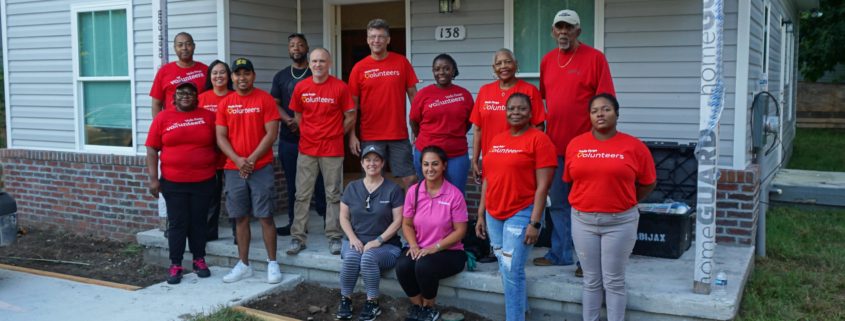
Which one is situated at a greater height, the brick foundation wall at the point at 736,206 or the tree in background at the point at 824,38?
the tree in background at the point at 824,38

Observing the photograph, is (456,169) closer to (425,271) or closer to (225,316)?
(425,271)

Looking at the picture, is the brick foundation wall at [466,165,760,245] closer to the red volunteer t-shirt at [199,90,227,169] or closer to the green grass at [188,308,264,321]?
the green grass at [188,308,264,321]

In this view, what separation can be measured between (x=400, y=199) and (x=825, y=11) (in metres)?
18.0

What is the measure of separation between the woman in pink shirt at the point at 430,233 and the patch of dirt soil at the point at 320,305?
0.80 feet

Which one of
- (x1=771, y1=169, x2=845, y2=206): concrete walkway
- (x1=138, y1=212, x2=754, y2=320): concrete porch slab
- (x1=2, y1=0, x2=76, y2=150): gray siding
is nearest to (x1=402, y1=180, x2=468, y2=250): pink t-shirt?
(x1=138, y1=212, x2=754, y2=320): concrete porch slab

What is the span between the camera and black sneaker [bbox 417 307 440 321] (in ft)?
15.4

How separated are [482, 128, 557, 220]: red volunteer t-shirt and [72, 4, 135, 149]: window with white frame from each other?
4.64 metres

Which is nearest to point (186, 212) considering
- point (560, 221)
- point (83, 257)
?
point (83, 257)

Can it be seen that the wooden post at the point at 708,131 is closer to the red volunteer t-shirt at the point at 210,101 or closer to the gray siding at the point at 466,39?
the gray siding at the point at 466,39

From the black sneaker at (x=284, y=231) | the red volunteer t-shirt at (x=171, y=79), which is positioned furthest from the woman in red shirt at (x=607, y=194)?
the red volunteer t-shirt at (x=171, y=79)

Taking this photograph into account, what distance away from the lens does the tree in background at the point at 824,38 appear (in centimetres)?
1873

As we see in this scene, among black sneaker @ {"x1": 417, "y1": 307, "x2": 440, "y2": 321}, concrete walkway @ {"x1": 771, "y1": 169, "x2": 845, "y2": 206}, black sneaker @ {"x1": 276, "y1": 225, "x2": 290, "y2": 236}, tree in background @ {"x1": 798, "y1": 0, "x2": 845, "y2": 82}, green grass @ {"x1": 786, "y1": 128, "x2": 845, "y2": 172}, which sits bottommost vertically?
black sneaker @ {"x1": 417, "y1": 307, "x2": 440, "y2": 321}

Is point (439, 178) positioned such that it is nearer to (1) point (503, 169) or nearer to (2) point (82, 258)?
(1) point (503, 169)

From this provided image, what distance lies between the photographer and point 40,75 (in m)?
8.19
